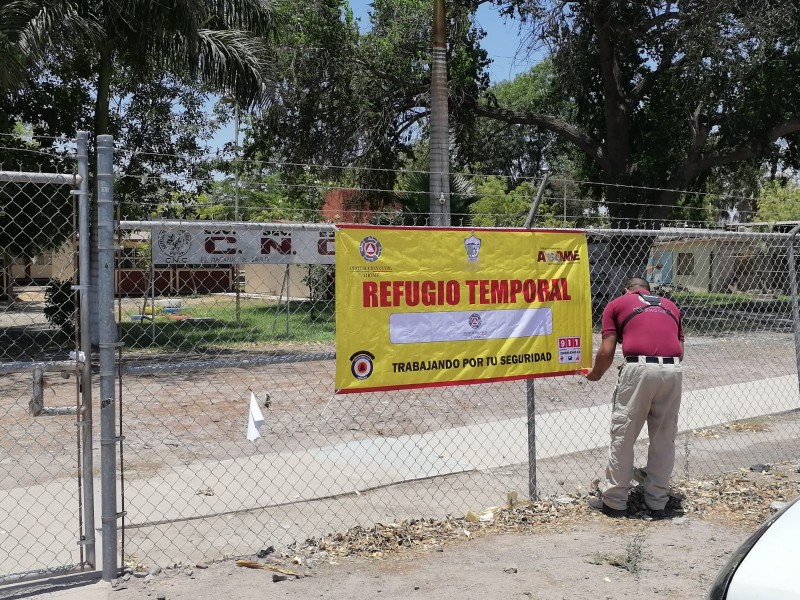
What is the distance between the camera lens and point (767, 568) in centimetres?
289

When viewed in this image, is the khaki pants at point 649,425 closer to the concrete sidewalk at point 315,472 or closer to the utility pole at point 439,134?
the concrete sidewalk at point 315,472

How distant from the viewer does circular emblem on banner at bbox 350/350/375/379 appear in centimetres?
520

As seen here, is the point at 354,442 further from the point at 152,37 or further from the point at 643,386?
the point at 152,37

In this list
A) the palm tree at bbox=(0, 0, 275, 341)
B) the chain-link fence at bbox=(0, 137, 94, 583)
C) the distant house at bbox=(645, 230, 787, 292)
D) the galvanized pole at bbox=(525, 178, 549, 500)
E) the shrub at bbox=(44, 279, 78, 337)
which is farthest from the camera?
the shrub at bbox=(44, 279, 78, 337)

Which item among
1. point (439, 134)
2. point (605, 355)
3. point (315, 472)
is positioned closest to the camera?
point (605, 355)

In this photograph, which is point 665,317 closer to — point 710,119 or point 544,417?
point 544,417

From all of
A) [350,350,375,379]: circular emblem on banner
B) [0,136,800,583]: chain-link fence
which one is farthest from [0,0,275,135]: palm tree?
[350,350,375,379]: circular emblem on banner

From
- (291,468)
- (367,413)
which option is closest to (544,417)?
(367,413)

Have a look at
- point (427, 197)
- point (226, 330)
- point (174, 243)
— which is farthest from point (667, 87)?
point (174, 243)

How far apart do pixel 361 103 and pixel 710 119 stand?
9023 millimetres

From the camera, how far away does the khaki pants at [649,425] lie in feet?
18.6

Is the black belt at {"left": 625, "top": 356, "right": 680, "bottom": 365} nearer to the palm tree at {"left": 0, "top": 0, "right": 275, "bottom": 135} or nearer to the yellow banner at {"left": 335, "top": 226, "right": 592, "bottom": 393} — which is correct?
the yellow banner at {"left": 335, "top": 226, "right": 592, "bottom": 393}

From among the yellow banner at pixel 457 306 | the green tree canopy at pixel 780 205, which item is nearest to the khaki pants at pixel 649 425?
the yellow banner at pixel 457 306

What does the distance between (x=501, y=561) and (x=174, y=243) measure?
8.75 metres
